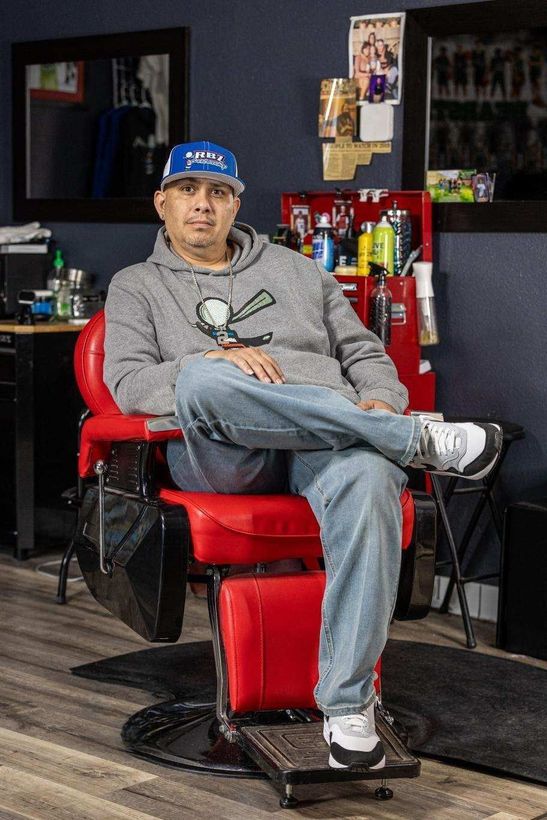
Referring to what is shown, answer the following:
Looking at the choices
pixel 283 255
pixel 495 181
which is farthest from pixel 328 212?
pixel 283 255

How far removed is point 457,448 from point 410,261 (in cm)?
155

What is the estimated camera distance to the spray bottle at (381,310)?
3.82 meters

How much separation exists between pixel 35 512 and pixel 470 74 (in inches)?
85.9

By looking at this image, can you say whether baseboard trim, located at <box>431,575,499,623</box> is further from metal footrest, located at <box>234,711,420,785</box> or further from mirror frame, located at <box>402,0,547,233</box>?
metal footrest, located at <box>234,711,420,785</box>

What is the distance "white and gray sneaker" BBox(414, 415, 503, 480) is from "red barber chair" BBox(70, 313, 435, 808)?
0.18 metres

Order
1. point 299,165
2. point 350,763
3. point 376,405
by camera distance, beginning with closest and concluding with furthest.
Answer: point 350,763 → point 376,405 → point 299,165

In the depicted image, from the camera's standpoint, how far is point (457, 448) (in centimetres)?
253

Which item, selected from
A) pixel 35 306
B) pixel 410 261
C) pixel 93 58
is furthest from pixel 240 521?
pixel 93 58

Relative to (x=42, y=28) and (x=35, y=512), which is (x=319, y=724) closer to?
(x=35, y=512)

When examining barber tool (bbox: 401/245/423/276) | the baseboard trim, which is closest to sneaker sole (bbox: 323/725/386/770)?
the baseboard trim

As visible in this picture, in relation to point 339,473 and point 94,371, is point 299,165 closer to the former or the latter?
point 94,371

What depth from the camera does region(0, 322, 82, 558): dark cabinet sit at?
448 cm

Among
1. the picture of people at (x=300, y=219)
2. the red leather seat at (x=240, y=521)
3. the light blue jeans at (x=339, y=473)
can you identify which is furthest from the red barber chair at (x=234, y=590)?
the picture of people at (x=300, y=219)

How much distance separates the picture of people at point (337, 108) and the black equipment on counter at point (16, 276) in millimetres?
1415
